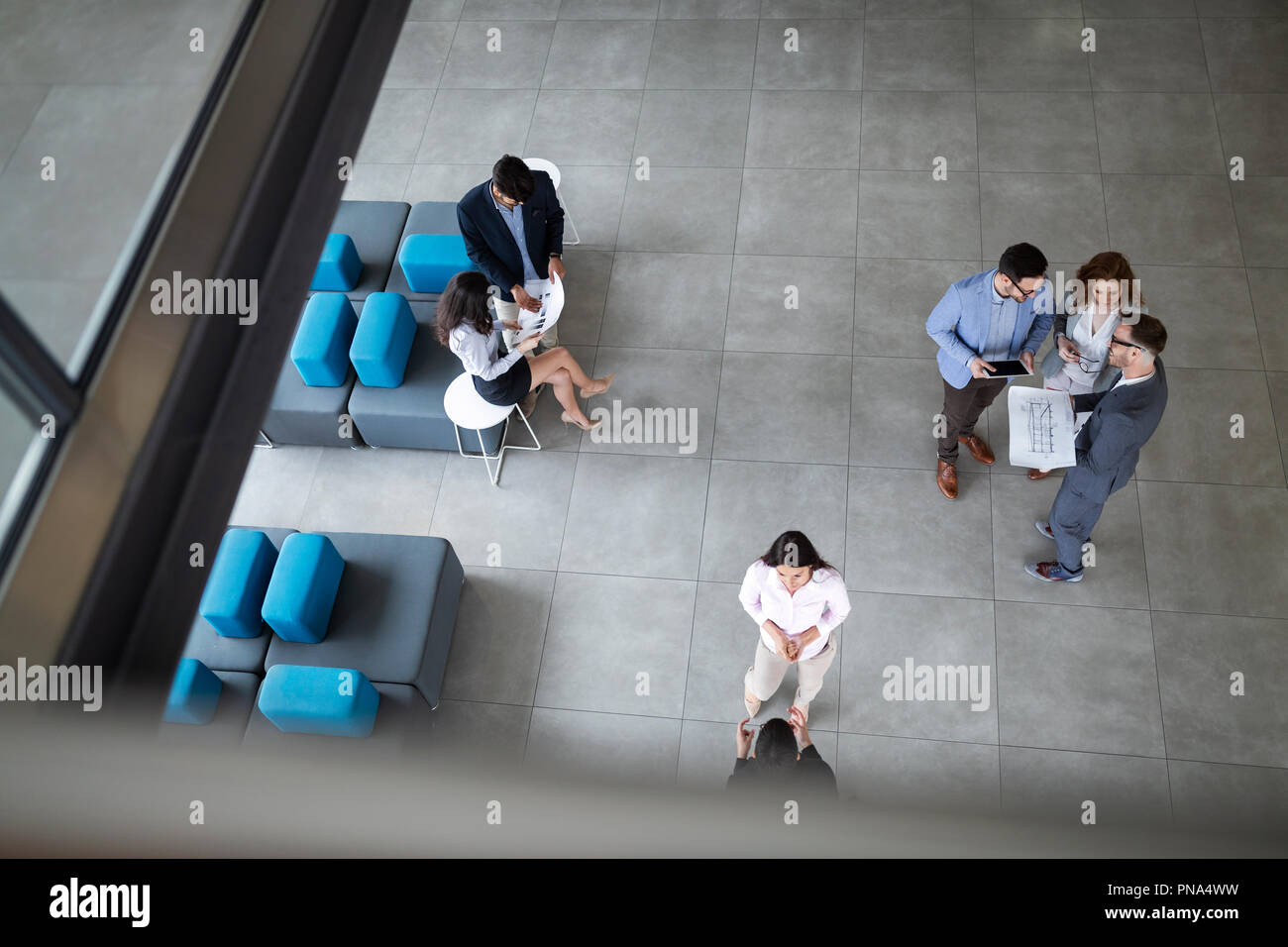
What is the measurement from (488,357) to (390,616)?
152 cm

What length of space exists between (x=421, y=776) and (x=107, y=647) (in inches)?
37.8

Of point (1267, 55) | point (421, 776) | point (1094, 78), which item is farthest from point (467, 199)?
point (1267, 55)

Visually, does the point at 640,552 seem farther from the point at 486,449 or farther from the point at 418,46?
the point at 418,46

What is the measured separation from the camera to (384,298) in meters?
5.77

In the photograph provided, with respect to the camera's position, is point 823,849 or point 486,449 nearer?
point 823,849

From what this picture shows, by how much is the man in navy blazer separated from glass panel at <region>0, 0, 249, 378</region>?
3192mm

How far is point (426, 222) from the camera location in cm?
648

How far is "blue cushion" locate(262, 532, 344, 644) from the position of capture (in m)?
4.65

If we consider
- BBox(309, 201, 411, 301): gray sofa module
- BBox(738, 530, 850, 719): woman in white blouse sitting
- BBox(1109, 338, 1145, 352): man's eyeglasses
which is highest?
BBox(309, 201, 411, 301): gray sofa module

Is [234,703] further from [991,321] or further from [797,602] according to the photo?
[991,321]

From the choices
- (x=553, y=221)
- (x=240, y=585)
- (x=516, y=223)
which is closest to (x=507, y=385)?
(x=516, y=223)

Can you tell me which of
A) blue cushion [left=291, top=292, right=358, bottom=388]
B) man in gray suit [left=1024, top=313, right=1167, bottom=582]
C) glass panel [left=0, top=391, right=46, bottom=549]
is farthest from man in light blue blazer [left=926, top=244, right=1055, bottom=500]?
glass panel [left=0, top=391, right=46, bottom=549]

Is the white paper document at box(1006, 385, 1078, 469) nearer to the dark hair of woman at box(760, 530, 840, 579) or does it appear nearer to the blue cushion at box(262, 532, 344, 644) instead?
the dark hair of woman at box(760, 530, 840, 579)

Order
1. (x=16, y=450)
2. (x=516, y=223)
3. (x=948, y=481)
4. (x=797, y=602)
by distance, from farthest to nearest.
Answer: (x=948, y=481), (x=516, y=223), (x=797, y=602), (x=16, y=450)
